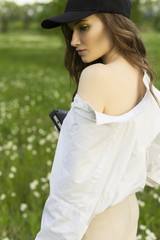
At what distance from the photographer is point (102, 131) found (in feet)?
4.45

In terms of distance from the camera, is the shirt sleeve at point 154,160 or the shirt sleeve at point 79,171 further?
the shirt sleeve at point 154,160

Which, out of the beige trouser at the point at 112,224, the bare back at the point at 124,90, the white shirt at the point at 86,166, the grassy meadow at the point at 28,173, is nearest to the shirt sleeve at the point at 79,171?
the white shirt at the point at 86,166

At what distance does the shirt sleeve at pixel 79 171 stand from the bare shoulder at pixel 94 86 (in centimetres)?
6

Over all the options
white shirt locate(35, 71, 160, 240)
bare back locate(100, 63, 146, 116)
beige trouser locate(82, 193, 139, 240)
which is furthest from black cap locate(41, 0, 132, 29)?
beige trouser locate(82, 193, 139, 240)

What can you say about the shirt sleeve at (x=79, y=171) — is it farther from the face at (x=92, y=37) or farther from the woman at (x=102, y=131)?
the face at (x=92, y=37)

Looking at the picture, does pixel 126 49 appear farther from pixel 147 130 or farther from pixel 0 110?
pixel 0 110

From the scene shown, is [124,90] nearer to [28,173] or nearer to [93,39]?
[93,39]

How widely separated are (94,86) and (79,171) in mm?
396

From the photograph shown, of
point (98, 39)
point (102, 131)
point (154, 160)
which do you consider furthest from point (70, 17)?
point (154, 160)

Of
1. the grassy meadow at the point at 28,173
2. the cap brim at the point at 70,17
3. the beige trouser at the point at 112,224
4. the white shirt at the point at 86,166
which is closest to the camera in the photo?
the white shirt at the point at 86,166

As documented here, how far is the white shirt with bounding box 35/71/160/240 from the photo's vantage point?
135 cm

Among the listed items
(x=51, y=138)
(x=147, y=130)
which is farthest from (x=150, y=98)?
(x=51, y=138)

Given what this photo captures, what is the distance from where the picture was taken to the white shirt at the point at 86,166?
135 centimetres

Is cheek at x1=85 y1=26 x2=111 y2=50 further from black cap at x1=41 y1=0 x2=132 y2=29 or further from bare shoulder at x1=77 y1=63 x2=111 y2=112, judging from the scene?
bare shoulder at x1=77 y1=63 x2=111 y2=112
